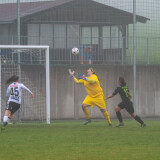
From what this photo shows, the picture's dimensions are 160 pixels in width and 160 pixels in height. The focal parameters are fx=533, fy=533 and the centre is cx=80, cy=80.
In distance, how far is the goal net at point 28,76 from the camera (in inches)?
793

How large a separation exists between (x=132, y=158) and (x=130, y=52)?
520 inches

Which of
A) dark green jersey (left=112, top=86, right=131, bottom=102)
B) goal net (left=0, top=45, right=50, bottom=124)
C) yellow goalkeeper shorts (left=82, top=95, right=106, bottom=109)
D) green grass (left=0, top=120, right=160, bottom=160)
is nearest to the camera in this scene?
green grass (left=0, top=120, right=160, bottom=160)

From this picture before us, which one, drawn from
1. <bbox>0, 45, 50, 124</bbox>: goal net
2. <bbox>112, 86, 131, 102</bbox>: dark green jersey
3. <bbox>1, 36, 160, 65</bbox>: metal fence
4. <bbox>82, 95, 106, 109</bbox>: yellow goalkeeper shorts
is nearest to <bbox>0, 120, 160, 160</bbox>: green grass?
<bbox>112, 86, 131, 102</bbox>: dark green jersey

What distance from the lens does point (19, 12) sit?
2042cm

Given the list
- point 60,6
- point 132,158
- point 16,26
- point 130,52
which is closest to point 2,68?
point 16,26

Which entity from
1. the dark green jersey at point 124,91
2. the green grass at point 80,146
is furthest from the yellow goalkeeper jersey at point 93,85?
the green grass at point 80,146

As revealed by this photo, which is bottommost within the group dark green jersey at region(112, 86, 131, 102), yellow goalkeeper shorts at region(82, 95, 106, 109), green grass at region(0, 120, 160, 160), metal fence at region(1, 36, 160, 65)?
green grass at region(0, 120, 160, 160)

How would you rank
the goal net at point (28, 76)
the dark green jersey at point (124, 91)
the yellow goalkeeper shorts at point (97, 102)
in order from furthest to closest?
the goal net at point (28, 76) → the yellow goalkeeper shorts at point (97, 102) → the dark green jersey at point (124, 91)

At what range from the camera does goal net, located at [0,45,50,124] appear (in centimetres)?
2014

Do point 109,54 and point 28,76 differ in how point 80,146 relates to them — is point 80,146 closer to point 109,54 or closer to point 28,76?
point 28,76

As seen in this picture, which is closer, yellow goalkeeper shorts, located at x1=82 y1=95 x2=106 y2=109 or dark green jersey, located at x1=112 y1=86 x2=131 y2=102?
dark green jersey, located at x1=112 y1=86 x2=131 y2=102

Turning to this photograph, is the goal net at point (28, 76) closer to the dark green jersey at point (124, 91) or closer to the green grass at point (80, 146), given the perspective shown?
the dark green jersey at point (124, 91)

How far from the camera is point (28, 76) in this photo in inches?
827

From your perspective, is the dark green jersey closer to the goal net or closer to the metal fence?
the goal net
